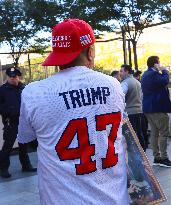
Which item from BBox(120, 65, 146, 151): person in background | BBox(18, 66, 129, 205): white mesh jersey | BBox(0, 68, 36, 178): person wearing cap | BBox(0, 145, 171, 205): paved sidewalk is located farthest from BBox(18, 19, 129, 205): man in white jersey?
BBox(120, 65, 146, 151): person in background

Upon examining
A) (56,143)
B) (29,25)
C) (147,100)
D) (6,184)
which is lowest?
(6,184)

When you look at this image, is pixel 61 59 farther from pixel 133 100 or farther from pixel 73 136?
pixel 133 100

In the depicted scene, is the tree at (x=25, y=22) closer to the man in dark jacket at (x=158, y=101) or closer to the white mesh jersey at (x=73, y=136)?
the man in dark jacket at (x=158, y=101)

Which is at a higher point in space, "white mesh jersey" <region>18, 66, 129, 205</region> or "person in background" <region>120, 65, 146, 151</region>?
"white mesh jersey" <region>18, 66, 129, 205</region>

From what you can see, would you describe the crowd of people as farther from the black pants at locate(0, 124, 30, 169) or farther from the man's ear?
the black pants at locate(0, 124, 30, 169)

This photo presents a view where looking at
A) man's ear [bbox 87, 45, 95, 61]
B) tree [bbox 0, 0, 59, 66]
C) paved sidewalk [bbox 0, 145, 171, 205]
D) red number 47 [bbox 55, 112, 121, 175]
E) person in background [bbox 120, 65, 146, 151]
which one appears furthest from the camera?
tree [bbox 0, 0, 59, 66]

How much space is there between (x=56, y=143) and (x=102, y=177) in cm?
26

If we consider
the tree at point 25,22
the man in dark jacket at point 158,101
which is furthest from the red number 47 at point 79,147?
the tree at point 25,22

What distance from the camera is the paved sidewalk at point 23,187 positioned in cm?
545

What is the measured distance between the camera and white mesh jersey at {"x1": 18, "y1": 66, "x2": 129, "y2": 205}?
1943mm

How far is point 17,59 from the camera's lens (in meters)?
15.3

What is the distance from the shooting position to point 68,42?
202cm

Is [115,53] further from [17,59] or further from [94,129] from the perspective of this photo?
[94,129]

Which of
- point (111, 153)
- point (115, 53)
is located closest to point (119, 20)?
point (115, 53)
